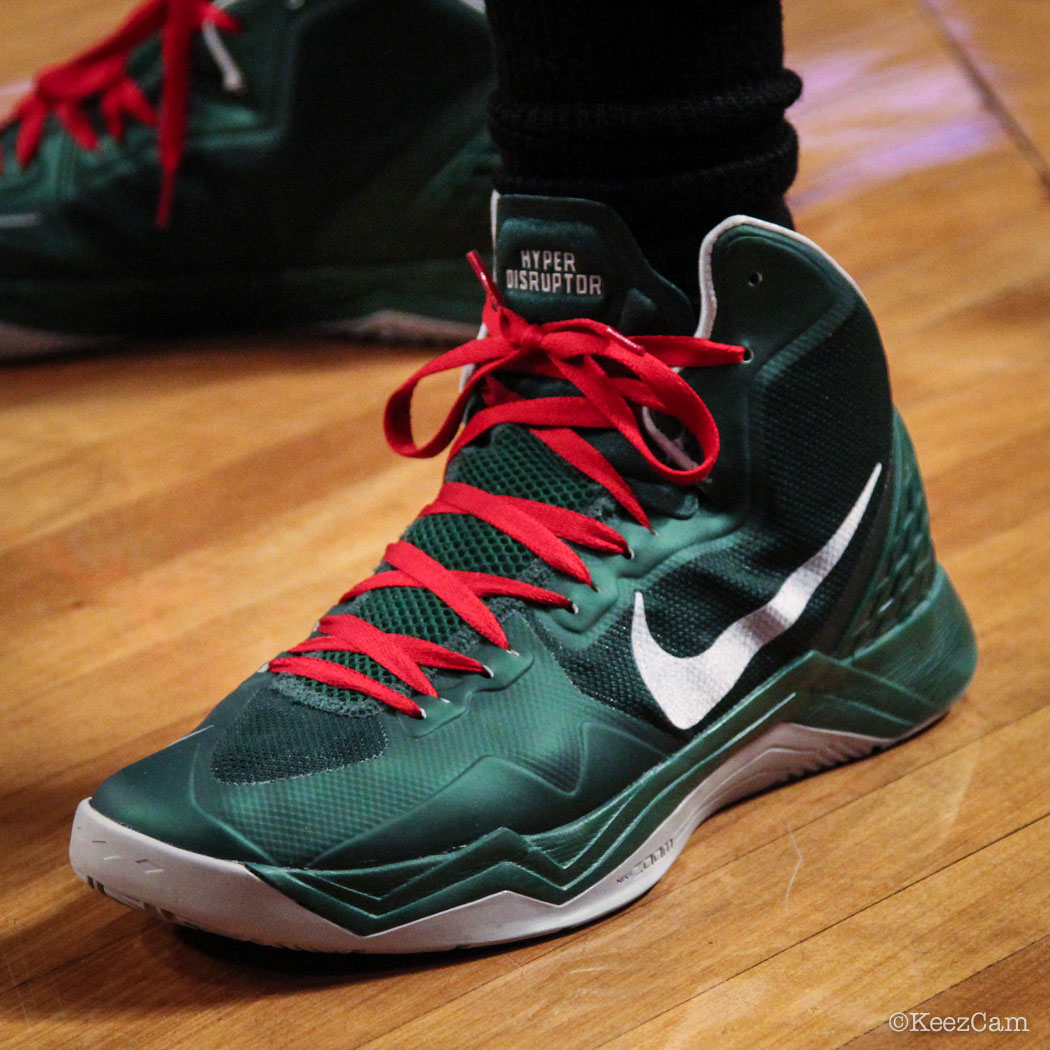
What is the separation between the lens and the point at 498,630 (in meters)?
0.62

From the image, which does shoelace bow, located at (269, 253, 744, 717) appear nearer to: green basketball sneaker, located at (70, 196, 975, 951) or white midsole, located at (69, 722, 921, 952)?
green basketball sneaker, located at (70, 196, 975, 951)

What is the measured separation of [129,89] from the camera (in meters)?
1.27

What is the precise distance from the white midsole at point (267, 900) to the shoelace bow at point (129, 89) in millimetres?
843

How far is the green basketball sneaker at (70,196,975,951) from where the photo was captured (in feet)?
1.90

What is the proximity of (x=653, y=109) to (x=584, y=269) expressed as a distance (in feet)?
0.28

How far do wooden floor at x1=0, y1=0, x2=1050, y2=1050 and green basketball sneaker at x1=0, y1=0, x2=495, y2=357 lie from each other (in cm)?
7

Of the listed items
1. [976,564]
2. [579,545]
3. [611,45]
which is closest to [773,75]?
[611,45]

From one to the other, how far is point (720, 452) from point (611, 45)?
210 millimetres

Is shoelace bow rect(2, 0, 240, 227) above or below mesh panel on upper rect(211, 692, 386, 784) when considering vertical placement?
above

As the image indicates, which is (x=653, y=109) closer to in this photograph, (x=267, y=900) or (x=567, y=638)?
(x=567, y=638)

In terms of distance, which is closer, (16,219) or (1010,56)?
(16,219)

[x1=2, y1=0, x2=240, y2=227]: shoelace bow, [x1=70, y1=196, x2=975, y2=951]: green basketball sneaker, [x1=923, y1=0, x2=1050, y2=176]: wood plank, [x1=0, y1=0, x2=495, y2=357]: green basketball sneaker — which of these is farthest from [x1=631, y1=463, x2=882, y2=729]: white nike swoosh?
[x1=923, y1=0, x2=1050, y2=176]: wood plank

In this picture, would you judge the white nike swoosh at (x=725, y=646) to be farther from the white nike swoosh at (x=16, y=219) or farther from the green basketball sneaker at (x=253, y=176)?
the white nike swoosh at (x=16, y=219)

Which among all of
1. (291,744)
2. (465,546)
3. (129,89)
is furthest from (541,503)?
(129,89)
